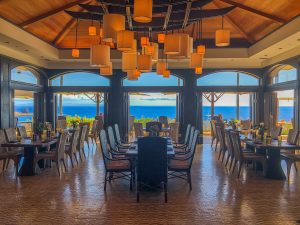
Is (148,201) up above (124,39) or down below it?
below

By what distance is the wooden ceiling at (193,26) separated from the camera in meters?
6.53

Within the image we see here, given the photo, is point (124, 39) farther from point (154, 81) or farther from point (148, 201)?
point (154, 81)

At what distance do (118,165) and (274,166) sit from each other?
3.31 m

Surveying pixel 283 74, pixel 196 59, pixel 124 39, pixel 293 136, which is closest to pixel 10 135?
pixel 124 39

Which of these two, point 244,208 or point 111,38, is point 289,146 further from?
point 111,38

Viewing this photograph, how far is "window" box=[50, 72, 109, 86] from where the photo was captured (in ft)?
38.1

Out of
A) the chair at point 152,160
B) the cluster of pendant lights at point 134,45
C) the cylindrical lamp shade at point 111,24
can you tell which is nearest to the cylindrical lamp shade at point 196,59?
the cluster of pendant lights at point 134,45

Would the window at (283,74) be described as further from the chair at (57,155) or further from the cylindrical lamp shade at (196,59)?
the chair at (57,155)

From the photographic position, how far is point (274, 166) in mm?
6168

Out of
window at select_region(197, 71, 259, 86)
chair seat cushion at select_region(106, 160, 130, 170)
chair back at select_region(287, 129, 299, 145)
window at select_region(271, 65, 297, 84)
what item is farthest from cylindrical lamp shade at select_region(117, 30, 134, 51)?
window at select_region(197, 71, 259, 86)

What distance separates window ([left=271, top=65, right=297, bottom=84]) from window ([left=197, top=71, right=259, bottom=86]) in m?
0.94

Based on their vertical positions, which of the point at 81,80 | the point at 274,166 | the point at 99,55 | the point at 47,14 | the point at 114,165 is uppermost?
the point at 47,14

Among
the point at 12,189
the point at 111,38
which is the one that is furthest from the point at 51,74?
the point at 111,38

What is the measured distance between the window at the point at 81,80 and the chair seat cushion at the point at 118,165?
21.4ft
